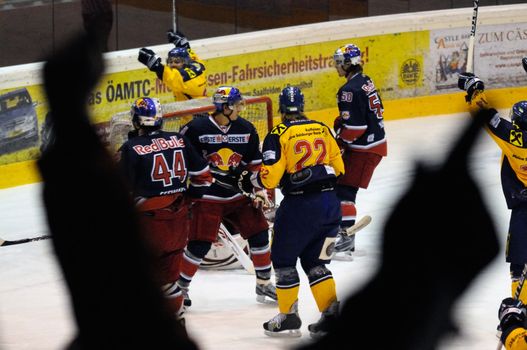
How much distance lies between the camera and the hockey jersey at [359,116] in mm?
8930

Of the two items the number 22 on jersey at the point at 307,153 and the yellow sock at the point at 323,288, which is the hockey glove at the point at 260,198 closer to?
the number 22 on jersey at the point at 307,153

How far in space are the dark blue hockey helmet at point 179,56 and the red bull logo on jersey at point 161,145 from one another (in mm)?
3936

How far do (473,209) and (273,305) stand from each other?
24.1 ft

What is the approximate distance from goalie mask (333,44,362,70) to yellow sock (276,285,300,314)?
2478 mm

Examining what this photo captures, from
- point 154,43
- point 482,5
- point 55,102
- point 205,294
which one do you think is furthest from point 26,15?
point 55,102

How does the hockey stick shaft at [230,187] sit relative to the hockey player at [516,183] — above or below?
below

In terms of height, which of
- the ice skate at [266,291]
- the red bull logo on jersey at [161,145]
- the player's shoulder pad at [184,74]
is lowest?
the ice skate at [266,291]

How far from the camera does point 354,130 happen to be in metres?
8.95

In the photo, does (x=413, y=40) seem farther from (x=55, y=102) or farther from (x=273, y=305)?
(x=55, y=102)

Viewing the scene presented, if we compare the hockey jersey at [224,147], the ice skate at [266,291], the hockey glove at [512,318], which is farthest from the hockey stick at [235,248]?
the hockey glove at [512,318]

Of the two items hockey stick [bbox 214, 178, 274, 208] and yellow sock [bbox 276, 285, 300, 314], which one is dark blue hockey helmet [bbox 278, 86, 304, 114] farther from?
yellow sock [bbox 276, 285, 300, 314]

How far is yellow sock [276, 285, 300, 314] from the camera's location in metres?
7.06

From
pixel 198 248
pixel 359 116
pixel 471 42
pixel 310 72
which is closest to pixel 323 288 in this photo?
pixel 198 248

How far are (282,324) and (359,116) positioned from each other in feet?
8.17
